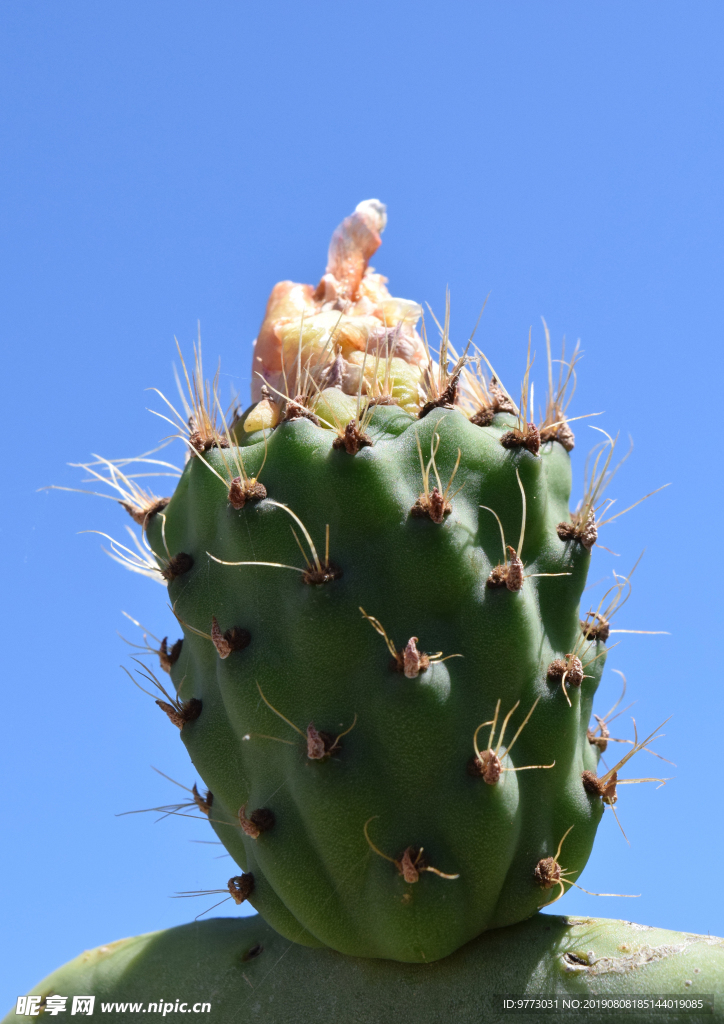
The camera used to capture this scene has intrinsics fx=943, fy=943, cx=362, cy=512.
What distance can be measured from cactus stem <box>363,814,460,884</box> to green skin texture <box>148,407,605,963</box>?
2cm

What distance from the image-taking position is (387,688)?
220 cm

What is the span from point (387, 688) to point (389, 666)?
5cm

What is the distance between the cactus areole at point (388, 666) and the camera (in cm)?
219

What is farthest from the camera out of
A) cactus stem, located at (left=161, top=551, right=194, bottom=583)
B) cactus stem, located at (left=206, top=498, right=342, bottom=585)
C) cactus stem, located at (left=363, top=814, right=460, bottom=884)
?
cactus stem, located at (left=161, top=551, right=194, bottom=583)

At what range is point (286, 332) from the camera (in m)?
2.99

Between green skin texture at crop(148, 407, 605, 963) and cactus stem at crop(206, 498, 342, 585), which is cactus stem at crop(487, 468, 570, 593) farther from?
cactus stem at crop(206, 498, 342, 585)

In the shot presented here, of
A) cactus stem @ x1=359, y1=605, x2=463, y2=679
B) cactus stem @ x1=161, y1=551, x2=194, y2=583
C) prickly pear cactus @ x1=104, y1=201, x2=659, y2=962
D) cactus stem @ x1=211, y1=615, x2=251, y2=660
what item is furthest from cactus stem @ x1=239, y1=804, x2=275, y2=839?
cactus stem @ x1=161, y1=551, x2=194, y2=583

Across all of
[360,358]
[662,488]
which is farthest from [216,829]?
[662,488]

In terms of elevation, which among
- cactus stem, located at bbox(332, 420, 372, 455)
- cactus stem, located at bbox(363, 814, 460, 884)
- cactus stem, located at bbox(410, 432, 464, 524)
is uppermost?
cactus stem, located at bbox(332, 420, 372, 455)

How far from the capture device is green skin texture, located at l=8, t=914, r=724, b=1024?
87.0 inches

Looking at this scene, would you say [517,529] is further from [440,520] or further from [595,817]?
[595,817]

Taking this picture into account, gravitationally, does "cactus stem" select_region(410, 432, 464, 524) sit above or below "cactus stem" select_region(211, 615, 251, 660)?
above

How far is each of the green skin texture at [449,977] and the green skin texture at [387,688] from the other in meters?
0.11

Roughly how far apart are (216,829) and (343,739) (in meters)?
0.68
